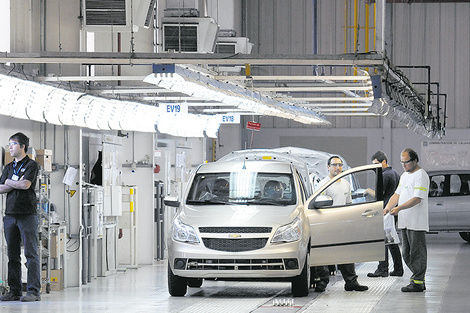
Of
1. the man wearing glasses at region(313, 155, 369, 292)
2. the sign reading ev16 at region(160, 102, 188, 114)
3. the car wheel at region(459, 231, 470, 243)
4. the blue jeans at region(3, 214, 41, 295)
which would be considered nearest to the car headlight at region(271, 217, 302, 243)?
the man wearing glasses at region(313, 155, 369, 292)

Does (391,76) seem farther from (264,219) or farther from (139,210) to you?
(139,210)

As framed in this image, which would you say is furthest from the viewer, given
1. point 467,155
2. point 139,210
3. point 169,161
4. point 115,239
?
point 467,155

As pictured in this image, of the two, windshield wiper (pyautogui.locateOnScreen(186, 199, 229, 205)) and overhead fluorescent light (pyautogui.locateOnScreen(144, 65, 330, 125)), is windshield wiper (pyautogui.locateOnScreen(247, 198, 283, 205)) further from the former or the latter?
overhead fluorescent light (pyautogui.locateOnScreen(144, 65, 330, 125))

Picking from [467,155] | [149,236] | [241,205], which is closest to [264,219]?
[241,205]

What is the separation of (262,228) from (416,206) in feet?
6.59

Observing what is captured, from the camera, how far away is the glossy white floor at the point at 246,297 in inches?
405

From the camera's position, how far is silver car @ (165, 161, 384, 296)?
1084cm

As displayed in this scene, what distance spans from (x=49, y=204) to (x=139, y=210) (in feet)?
14.7

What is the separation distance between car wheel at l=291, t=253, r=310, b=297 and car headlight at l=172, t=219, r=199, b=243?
1296mm

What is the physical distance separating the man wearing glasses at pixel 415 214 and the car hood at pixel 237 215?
1386mm

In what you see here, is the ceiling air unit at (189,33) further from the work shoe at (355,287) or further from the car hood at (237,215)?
the work shoe at (355,287)

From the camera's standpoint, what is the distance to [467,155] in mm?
30094

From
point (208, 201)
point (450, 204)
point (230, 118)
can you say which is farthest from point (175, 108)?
point (450, 204)

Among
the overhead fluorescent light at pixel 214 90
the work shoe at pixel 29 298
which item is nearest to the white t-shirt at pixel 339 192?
the overhead fluorescent light at pixel 214 90
